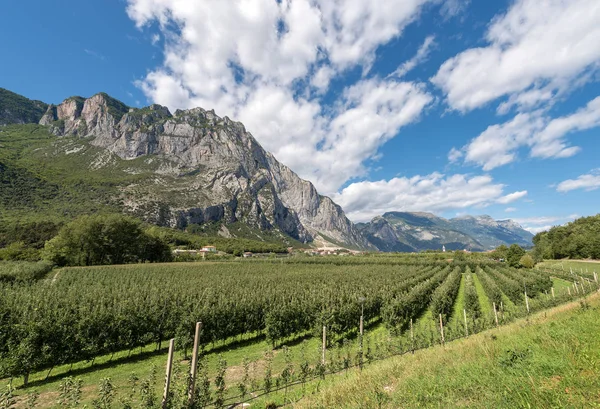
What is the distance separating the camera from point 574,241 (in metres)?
74.0

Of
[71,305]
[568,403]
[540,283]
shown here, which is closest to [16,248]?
[71,305]

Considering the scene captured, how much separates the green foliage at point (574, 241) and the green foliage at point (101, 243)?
122875 mm

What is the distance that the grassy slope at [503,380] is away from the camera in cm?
454

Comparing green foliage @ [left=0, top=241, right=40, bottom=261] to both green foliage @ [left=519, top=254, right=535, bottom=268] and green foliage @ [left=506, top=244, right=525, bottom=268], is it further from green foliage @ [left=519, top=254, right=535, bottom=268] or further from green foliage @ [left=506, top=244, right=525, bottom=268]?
green foliage @ [left=506, top=244, right=525, bottom=268]

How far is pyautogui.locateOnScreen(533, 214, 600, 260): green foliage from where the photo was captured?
67144 mm

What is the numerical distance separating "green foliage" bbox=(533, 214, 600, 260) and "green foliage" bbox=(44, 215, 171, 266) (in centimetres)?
12287

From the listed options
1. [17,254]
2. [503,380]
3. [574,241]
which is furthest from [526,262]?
[17,254]

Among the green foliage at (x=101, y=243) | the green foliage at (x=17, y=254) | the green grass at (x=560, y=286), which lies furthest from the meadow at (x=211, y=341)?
the green foliage at (x=17, y=254)

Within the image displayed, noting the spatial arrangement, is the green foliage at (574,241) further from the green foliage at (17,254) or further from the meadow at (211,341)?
the green foliage at (17,254)

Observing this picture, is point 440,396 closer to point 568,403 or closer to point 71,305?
point 568,403

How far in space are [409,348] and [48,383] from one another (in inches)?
815

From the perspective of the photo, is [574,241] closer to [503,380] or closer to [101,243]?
[503,380]

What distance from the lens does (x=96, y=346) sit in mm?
16516

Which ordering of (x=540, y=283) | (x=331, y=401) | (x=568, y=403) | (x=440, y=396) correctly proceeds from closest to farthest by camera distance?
(x=568, y=403), (x=440, y=396), (x=331, y=401), (x=540, y=283)
